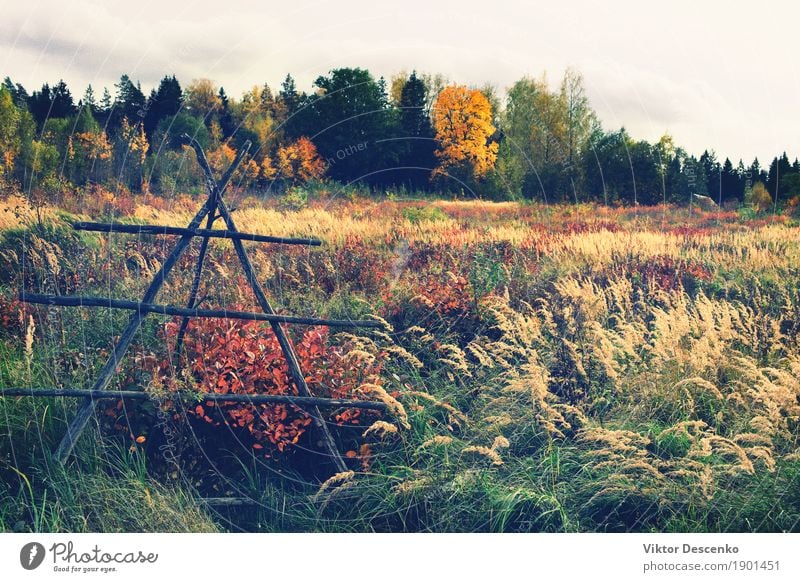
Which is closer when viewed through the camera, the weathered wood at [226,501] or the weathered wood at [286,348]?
the weathered wood at [226,501]

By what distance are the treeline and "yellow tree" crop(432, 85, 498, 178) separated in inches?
0.8

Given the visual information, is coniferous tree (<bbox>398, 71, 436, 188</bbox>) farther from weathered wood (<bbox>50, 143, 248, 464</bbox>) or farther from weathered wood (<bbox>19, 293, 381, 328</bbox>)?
weathered wood (<bbox>19, 293, 381, 328</bbox>)

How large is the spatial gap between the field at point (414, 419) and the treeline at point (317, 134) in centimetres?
114

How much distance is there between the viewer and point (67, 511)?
14.8ft

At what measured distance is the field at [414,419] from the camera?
4477mm

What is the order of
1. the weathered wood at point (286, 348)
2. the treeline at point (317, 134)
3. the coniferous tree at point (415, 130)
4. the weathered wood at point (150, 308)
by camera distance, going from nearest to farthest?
the weathered wood at point (150, 308), the weathered wood at point (286, 348), the treeline at point (317, 134), the coniferous tree at point (415, 130)

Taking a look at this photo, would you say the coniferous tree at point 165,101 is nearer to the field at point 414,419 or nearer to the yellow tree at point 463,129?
the field at point 414,419

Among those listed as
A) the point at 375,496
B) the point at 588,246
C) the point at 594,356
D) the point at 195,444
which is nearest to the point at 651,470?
the point at 594,356

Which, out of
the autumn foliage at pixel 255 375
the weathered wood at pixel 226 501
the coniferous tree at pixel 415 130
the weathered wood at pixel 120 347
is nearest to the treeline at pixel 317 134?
the coniferous tree at pixel 415 130

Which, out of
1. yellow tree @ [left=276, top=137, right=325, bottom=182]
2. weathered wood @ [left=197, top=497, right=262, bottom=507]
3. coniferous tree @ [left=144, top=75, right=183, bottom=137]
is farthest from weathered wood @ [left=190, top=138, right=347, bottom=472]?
yellow tree @ [left=276, top=137, right=325, bottom=182]

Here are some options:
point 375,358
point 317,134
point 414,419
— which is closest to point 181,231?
point 375,358

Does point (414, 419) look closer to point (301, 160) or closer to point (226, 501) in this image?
point (226, 501)

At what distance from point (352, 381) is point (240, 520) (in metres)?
1.37
